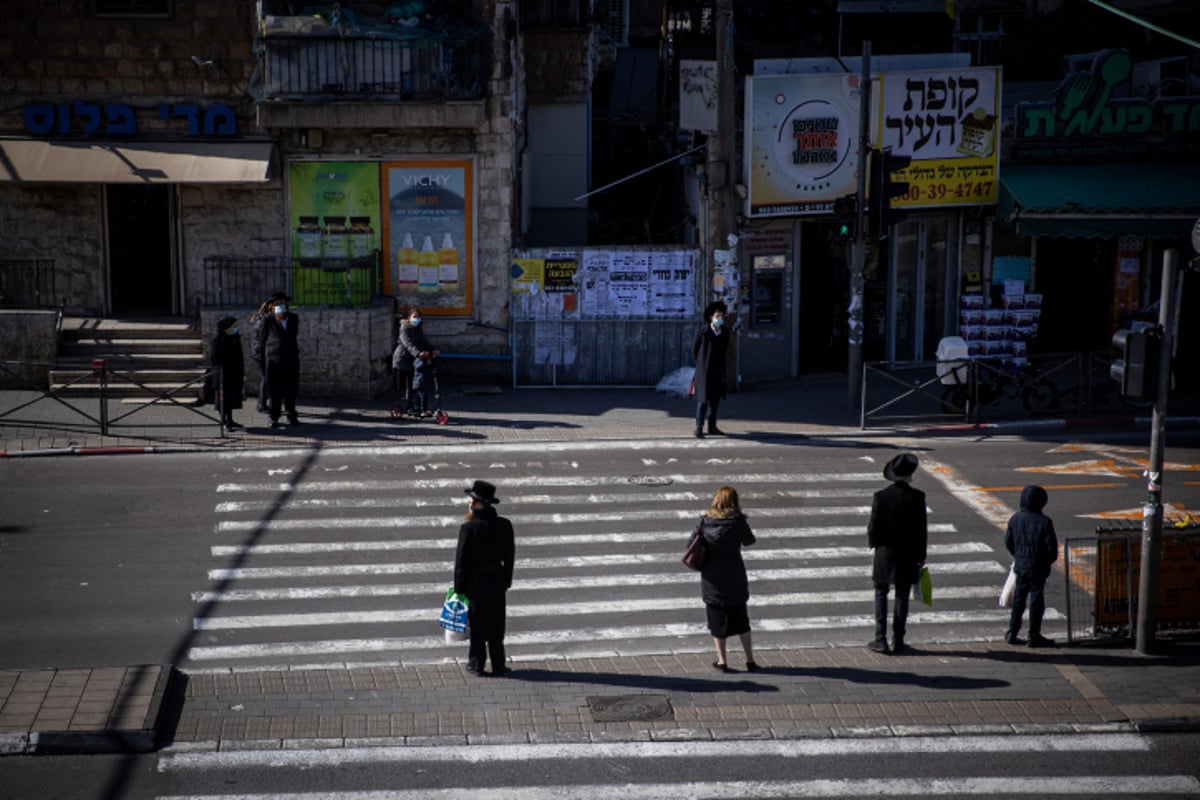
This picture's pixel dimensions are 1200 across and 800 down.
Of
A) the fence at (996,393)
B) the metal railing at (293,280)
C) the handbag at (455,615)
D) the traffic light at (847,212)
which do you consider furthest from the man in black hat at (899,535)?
the metal railing at (293,280)

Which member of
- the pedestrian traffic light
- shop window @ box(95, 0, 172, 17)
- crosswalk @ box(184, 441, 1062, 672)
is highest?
shop window @ box(95, 0, 172, 17)

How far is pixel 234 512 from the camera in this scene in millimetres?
15469

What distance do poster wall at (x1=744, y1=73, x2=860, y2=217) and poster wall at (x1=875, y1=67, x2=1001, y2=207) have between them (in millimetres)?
813

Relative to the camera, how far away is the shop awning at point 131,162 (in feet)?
73.3

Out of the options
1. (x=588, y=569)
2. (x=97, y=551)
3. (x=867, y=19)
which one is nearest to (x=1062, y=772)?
(x=588, y=569)

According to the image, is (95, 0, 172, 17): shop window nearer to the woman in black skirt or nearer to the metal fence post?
the metal fence post

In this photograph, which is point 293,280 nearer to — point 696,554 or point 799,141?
point 799,141

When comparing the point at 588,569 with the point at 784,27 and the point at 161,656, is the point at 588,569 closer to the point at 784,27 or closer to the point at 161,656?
the point at 161,656

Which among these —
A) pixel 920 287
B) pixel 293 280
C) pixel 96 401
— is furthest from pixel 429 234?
pixel 920 287

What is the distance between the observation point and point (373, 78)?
73.0ft

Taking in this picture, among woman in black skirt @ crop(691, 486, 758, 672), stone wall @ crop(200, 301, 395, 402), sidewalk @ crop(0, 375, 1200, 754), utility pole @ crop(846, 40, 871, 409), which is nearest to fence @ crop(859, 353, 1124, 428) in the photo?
utility pole @ crop(846, 40, 871, 409)

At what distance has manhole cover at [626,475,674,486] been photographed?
55.0 ft

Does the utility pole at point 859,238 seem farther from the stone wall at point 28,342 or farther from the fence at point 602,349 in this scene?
the stone wall at point 28,342

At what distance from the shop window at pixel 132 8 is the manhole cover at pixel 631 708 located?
16737mm
